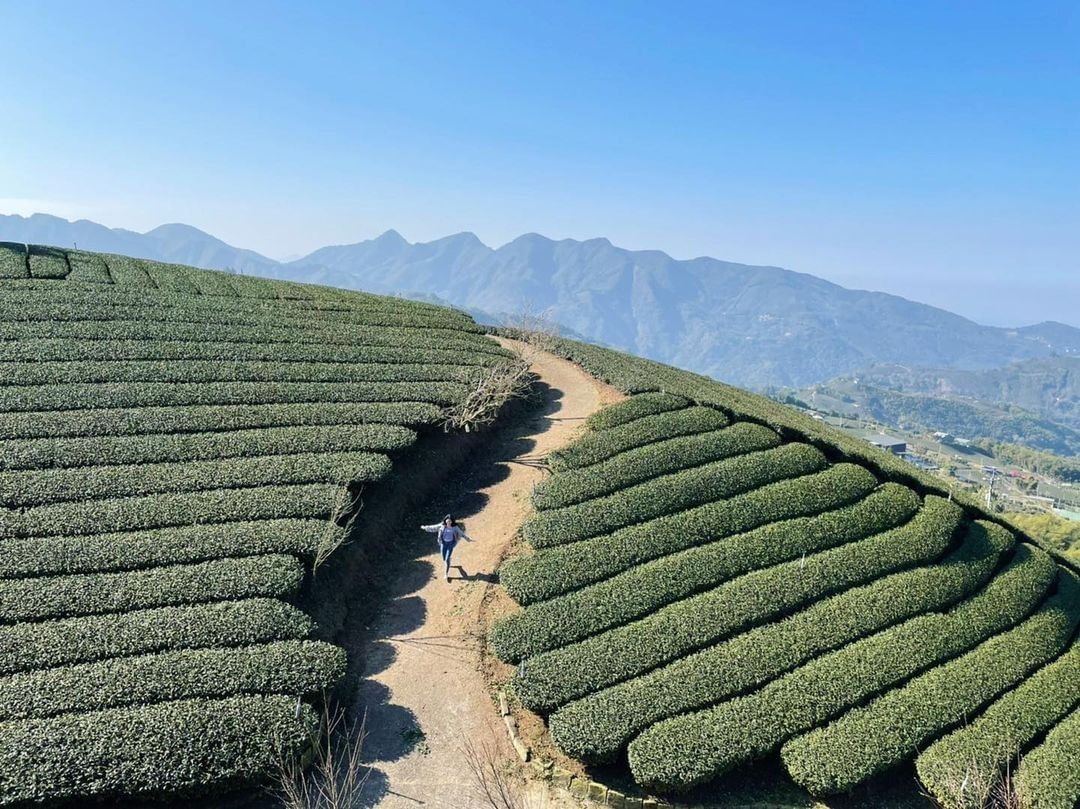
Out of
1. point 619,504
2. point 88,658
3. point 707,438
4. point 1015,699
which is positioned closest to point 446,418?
point 619,504

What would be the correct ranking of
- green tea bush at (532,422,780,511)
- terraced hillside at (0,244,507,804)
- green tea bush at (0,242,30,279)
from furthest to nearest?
green tea bush at (0,242,30,279), green tea bush at (532,422,780,511), terraced hillside at (0,244,507,804)

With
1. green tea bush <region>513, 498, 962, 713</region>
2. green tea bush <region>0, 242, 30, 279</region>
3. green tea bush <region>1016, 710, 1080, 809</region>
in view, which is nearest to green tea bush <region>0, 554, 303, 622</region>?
green tea bush <region>513, 498, 962, 713</region>

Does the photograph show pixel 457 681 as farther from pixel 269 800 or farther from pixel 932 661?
pixel 932 661

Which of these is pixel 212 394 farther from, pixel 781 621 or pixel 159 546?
pixel 781 621

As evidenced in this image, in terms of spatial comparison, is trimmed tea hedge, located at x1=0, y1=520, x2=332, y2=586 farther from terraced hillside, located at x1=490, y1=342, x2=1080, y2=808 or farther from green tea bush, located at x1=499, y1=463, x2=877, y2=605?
terraced hillside, located at x1=490, y1=342, x2=1080, y2=808

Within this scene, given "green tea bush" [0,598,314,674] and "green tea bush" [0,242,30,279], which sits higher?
"green tea bush" [0,242,30,279]

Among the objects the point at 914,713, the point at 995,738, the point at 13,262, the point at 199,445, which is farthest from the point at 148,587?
the point at 13,262

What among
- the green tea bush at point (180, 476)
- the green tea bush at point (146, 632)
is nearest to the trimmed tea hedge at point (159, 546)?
the green tea bush at point (146, 632)

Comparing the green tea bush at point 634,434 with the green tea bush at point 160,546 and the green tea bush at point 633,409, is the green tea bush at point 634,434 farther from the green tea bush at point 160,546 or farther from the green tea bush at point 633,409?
the green tea bush at point 160,546
